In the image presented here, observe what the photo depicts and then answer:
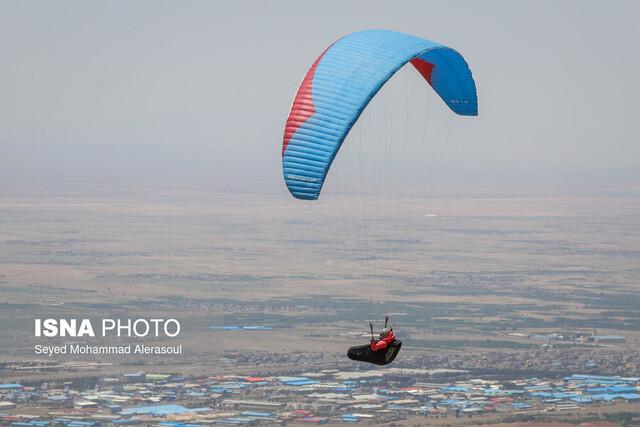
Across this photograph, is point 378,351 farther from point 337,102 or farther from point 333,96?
point 333,96

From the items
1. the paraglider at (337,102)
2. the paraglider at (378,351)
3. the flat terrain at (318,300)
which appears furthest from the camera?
the flat terrain at (318,300)

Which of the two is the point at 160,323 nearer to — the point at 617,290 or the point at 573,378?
the point at 573,378

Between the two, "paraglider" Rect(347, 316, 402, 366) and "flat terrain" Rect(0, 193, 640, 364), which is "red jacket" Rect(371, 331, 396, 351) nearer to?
"paraglider" Rect(347, 316, 402, 366)

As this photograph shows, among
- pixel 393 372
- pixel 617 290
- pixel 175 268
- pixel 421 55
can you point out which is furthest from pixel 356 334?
pixel 421 55

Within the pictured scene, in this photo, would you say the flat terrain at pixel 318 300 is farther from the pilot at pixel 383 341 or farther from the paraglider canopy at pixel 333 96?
the paraglider canopy at pixel 333 96

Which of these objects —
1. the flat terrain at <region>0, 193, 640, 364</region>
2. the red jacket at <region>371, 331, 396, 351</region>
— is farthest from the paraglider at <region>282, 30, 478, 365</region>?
the flat terrain at <region>0, 193, 640, 364</region>

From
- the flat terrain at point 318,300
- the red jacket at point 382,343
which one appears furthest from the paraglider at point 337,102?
the flat terrain at point 318,300

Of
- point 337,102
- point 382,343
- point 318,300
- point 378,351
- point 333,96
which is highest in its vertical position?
point 333,96

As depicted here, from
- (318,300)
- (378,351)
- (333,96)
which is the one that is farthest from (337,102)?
(318,300)

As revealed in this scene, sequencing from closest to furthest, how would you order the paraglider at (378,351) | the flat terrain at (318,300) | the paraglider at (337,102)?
the paraglider at (337,102) → the paraglider at (378,351) → the flat terrain at (318,300)
